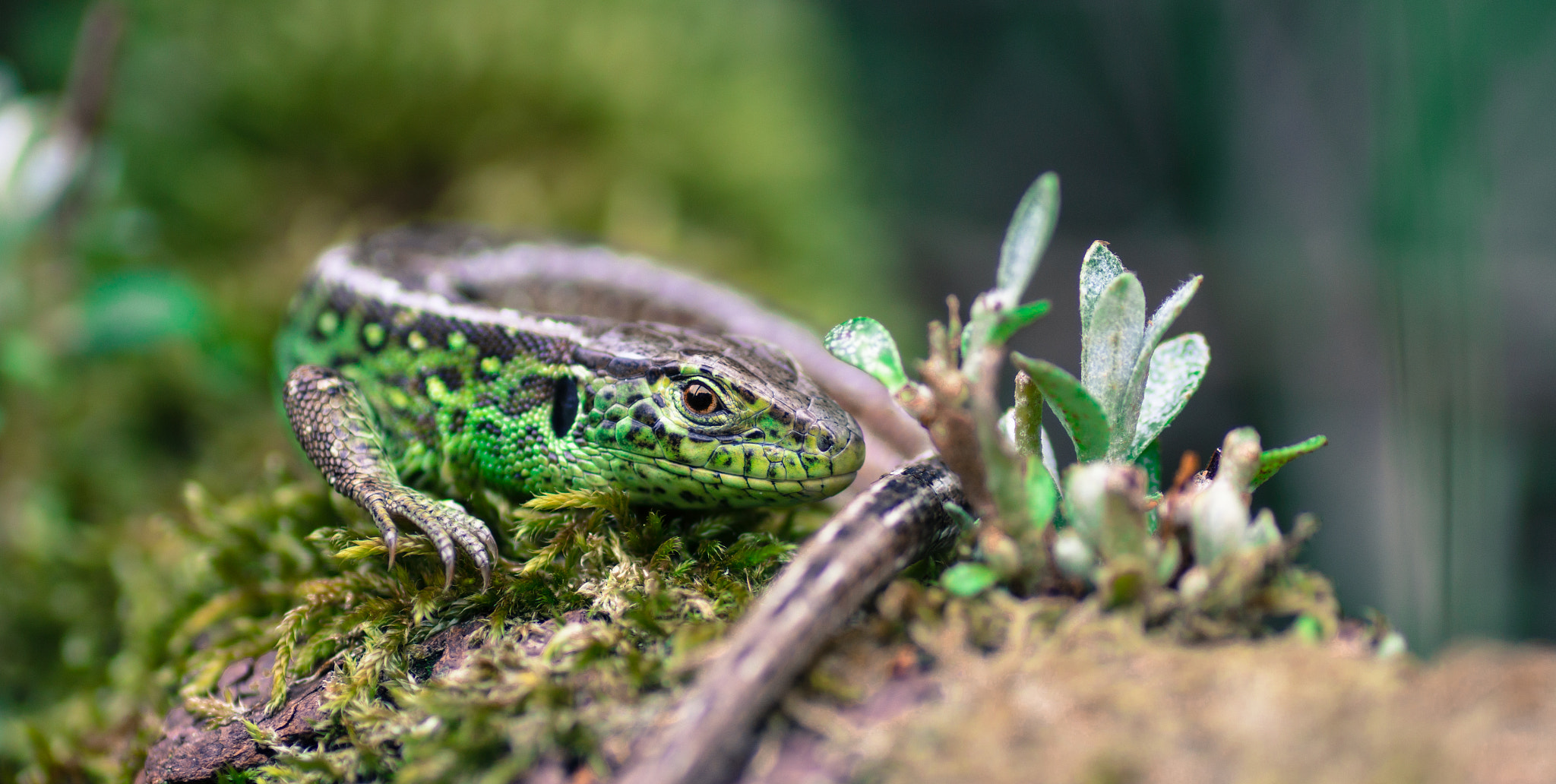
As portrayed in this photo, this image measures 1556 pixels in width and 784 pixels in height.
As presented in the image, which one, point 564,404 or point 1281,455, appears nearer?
point 1281,455

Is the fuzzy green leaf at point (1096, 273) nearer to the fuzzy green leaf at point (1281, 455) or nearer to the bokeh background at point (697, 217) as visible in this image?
the fuzzy green leaf at point (1281, 455)

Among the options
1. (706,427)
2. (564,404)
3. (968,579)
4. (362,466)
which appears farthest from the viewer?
(564,404)

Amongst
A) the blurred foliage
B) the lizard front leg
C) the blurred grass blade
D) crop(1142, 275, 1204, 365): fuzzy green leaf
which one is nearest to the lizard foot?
the lizard front leg

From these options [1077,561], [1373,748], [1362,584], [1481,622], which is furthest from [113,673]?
[1362,584]

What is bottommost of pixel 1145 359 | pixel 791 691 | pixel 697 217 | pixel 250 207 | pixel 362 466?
pixel 791 691

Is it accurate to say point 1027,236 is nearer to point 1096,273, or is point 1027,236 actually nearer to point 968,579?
point 1096,273

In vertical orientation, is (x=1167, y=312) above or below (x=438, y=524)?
above

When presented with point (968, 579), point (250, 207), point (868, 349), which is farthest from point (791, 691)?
point (250, 207)
